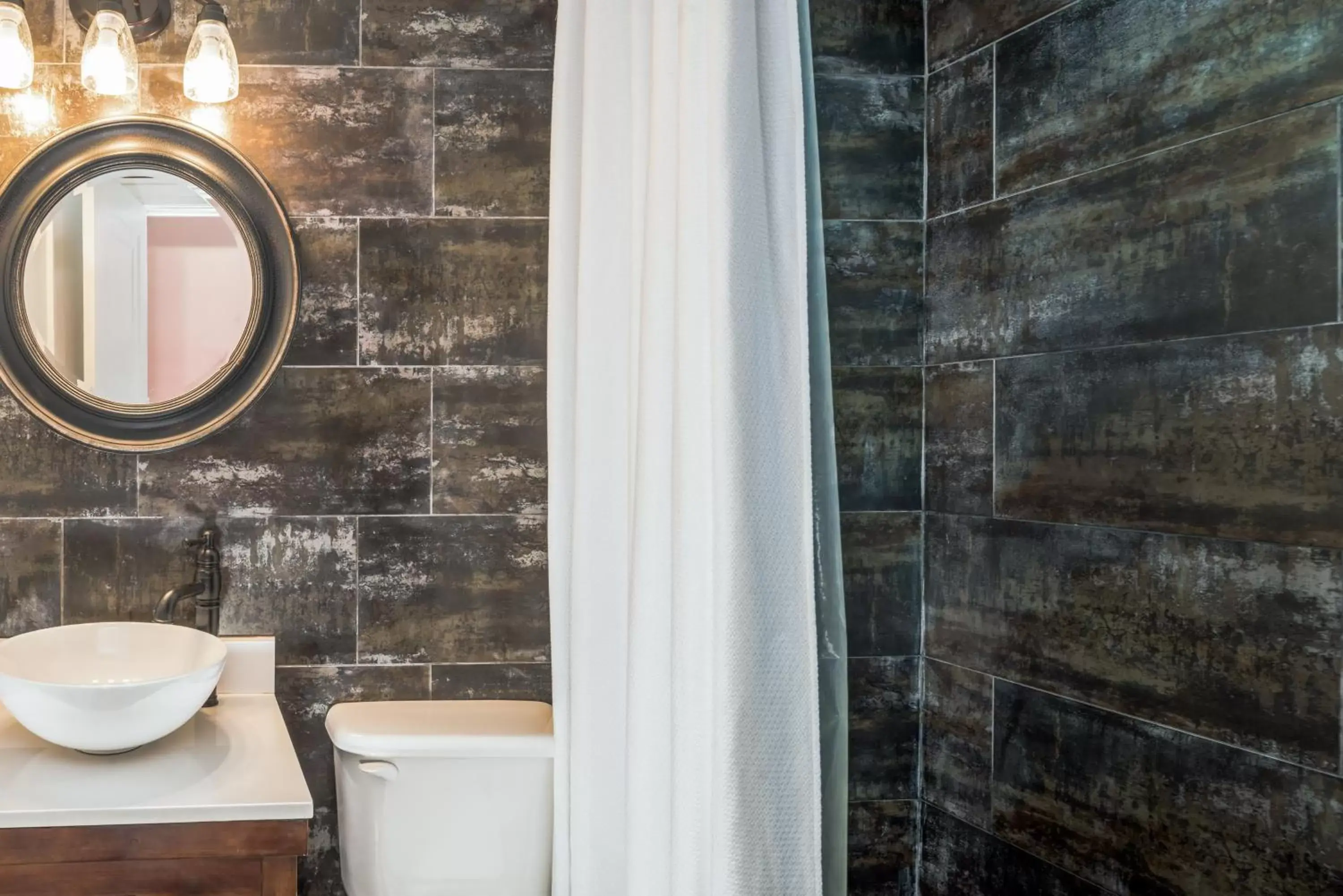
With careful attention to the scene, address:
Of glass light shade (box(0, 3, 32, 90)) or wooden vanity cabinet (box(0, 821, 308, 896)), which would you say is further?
glass light shade (box(0, 3, 32, 90))

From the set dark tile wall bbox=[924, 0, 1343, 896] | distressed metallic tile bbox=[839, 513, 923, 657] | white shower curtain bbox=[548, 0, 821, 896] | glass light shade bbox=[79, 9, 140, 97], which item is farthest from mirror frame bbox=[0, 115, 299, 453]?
dark tile wall bbox=[924, 0, 1343, 896]

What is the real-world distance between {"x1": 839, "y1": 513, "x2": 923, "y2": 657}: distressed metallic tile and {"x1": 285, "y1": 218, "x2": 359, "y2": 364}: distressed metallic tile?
1.03 metres

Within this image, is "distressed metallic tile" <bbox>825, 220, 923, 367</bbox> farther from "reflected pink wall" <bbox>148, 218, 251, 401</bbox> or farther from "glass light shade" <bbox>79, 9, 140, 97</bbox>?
"glass light shade" <bbox>79, 9, 140, 97</bbox>

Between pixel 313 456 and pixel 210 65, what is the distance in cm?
71

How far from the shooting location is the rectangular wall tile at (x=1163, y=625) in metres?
1.22

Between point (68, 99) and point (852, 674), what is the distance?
1842 millimetres

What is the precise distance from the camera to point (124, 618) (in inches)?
73.2

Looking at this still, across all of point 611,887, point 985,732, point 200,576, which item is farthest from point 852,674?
point 200,576

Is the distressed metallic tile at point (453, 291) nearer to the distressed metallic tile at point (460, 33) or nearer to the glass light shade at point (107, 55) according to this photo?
the distressed metallic tile at point (460, 33)

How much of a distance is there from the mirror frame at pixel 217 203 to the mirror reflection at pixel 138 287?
0.05ft

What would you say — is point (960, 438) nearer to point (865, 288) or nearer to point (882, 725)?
point (865, 288)

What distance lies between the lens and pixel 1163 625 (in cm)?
142

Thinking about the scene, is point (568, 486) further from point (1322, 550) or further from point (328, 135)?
point (1322, 550)

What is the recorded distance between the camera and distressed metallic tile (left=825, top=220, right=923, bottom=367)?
1.97 metres
